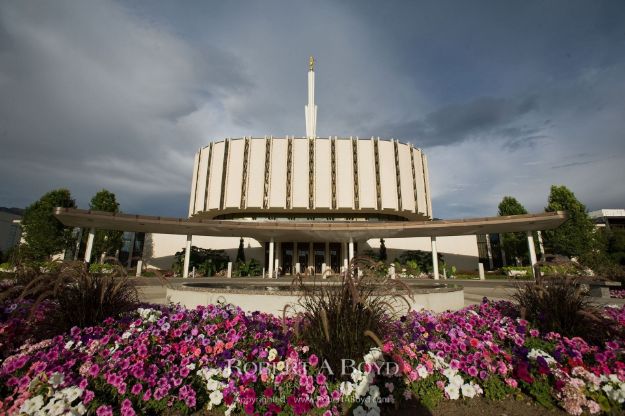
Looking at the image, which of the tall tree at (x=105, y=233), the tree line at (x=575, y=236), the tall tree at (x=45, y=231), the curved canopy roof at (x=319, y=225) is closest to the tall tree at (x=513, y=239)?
the tree line at (x=575, y=236)

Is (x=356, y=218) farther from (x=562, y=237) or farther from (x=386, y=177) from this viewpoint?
(x=562, y=237)

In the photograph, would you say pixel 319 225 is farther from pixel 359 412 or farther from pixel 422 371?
pixel 359 412

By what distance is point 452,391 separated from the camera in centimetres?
328

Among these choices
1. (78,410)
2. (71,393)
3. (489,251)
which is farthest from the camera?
(489,251)

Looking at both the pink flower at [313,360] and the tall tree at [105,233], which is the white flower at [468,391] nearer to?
the pink flower at [313,360]

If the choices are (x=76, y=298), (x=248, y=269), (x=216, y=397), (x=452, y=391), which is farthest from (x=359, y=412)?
(x=248, y=269)

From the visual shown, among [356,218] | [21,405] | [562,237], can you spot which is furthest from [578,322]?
[562,237]

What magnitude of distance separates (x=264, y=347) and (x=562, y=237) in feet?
133

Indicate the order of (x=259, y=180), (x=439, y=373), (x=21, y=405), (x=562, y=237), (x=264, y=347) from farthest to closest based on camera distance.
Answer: (x=259, y=180), (x=562, y=237), (x=264, y=347), (x=439, y=373), (x=21, y=405)

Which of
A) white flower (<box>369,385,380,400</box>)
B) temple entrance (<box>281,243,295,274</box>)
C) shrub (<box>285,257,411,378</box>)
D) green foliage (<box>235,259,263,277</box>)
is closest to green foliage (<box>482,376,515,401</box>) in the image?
shrub (<box>285,257,411,378</box>)

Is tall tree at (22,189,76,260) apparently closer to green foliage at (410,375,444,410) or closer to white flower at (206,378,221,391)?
white flower at (206,378,221,391)

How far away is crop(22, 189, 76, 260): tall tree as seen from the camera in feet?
102

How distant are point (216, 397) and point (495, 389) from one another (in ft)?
10.3

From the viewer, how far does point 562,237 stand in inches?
1286
